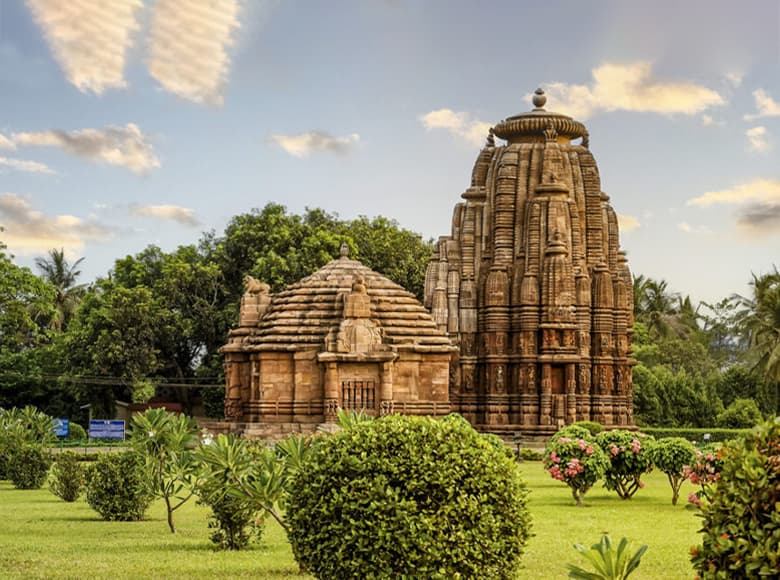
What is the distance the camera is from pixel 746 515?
272 inches

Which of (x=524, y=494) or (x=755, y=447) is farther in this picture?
(x=524, y=494)

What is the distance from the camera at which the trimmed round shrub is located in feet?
31.9

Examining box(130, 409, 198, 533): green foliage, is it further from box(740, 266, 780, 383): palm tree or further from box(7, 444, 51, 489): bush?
box(740, 266, 780, 383): palm tree

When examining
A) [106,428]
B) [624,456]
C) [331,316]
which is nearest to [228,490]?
[624,456]

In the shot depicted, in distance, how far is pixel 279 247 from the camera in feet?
172

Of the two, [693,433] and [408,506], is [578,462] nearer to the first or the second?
[408,506]

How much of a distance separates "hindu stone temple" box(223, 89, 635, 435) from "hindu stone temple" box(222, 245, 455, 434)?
41 mm

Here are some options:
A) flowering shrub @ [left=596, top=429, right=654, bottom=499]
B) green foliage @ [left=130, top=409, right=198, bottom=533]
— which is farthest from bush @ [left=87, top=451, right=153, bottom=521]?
flowering shrub @ [left=596, top=429, right=654, bottom=499]

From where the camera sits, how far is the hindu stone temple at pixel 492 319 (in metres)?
32.6

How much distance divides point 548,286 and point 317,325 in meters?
10.4

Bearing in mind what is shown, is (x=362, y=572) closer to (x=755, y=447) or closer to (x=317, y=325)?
(x=755, y=447)

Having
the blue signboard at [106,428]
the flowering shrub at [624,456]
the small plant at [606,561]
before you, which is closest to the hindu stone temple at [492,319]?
the blue signboard at [106,428]

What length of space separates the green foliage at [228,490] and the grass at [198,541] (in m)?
0.26

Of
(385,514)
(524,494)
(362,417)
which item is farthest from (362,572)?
(362,417)
